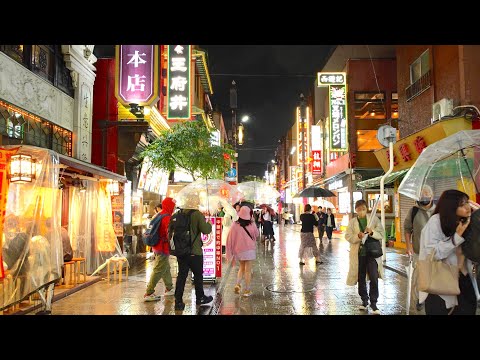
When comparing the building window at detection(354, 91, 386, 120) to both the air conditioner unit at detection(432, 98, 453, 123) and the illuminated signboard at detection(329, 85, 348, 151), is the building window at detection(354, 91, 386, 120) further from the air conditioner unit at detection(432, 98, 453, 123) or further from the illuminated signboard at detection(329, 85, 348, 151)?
the air conditioner unit at detection(432, 98, 453, 123)

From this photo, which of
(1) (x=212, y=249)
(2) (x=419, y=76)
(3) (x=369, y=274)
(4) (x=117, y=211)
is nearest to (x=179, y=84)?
(4) (x=117, y=211)

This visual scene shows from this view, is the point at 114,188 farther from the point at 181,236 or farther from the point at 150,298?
the point at 181,236

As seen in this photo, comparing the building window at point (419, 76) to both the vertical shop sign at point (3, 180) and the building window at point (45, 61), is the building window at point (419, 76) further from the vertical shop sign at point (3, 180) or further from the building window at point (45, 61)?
the vertical shop sign at point (3, 180)

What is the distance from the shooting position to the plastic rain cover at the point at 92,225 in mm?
11523

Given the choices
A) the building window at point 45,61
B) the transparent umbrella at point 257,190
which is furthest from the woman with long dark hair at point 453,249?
the transparent umbrella at point 257,190

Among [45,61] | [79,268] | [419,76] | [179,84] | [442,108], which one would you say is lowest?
[79,268]

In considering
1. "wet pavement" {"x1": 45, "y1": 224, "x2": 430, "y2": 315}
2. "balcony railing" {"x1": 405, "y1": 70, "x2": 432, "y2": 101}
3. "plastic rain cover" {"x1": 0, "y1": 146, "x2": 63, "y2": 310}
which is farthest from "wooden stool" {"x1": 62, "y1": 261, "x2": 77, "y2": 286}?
"balcony railing" {"x1": 405, "y1": 70, "x2": 432, "y2": 101}

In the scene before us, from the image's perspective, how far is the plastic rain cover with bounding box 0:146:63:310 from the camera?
7.06m

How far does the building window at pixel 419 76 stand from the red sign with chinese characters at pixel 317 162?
18.0 meters

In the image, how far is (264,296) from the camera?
9227 mm

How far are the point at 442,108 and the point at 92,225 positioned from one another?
11.4 meters
